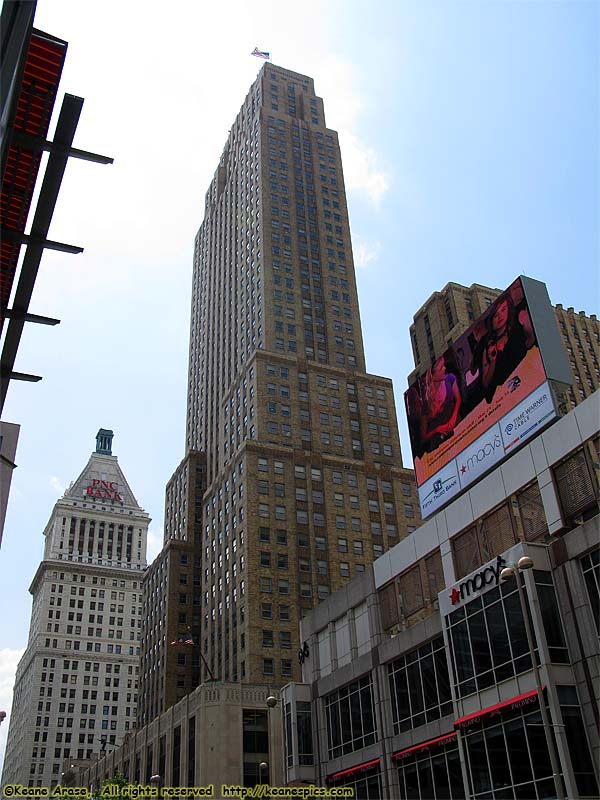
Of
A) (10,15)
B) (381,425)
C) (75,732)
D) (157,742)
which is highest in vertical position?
(381,425)

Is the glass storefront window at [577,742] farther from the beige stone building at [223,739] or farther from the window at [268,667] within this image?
the window at [268,667]

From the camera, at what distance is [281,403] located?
108125mm

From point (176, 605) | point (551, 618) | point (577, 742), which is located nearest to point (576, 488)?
point (551, 618)

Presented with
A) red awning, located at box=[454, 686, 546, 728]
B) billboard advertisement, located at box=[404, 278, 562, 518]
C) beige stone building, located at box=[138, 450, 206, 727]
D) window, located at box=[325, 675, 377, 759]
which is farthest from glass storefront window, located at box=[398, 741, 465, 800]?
beige stone building, located at box=[138, 450, 206, 727]

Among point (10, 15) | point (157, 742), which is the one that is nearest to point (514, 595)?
point (10, 15)

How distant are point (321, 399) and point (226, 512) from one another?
21.1 m

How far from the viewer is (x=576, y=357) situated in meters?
146

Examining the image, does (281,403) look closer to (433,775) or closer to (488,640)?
(433,775)

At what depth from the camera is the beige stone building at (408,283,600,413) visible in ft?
473

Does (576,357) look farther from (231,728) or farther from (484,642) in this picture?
(484,642)

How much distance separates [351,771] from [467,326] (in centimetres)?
10750

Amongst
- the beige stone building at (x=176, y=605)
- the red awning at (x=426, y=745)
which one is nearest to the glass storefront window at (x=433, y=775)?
the red awning at (x=426, y=745)

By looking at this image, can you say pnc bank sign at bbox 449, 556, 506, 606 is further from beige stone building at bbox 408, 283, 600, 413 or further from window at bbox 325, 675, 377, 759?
beige stone building at bbox 408, 283, 600, 413

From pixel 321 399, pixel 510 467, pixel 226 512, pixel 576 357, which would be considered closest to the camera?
pixel 510 467
